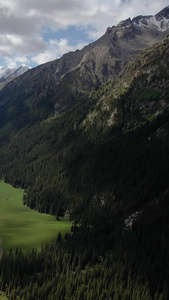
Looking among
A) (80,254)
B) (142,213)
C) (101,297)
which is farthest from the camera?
(142,213)

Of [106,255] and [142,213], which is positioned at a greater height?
[142,213]

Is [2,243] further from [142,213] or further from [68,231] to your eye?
[142,213]

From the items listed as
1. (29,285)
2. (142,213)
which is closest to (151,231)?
(142,213)

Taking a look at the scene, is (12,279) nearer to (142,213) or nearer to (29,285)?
(29,285)

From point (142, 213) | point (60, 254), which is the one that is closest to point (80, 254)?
point (60, 254)

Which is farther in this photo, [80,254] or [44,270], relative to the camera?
[80,254]

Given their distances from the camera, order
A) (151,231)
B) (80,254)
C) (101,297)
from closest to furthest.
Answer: (101,297) → (80,254) → (151,231)

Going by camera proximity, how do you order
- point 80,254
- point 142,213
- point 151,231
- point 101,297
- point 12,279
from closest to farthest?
point 101,297, point 12,279, point 80,254, point 151,231, point 142,213

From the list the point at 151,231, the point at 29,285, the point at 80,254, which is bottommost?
the point at 29,285

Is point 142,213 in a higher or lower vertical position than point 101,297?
higher
